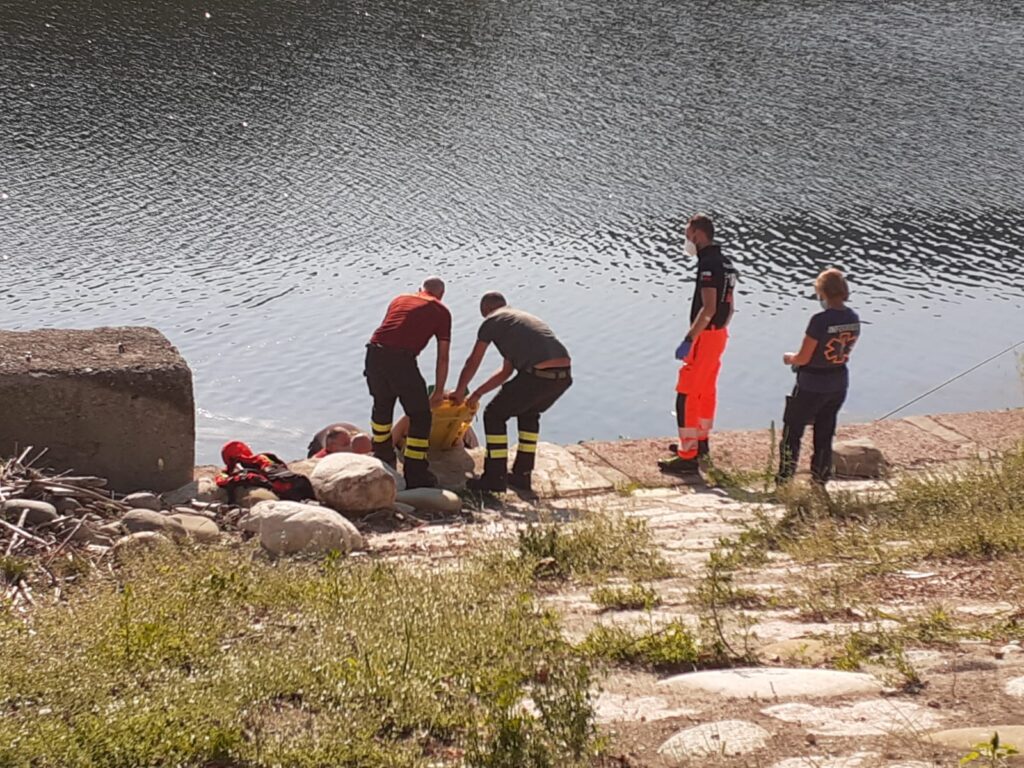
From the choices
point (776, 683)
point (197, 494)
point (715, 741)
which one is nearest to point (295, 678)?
point (715, 741)

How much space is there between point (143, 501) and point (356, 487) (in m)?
1.30

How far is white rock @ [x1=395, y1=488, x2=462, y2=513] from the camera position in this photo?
1027cm

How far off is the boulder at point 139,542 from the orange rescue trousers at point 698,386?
4.49 m

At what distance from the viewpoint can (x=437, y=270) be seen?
755 inches

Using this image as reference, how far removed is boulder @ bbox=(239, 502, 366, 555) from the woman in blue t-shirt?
3.29 meters

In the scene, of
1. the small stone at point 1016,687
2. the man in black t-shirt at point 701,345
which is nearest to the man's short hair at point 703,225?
the man in black t-shirt at point 701,345

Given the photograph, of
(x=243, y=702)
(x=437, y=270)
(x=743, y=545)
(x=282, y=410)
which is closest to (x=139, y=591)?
(x=243, y=702)

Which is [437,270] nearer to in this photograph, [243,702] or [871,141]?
[871,141]

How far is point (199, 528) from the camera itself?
8.81 meters

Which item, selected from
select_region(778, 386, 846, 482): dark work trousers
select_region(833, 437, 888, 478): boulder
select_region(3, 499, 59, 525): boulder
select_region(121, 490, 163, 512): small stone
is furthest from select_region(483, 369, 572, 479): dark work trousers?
select_region(3, 499, 59, 525): boulder

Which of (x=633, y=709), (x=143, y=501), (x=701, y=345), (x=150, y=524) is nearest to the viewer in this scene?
(x=633, y=709)

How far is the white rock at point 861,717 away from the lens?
185 inches

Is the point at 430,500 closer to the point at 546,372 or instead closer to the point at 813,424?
the point at 546,372

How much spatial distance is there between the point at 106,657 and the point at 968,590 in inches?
139
